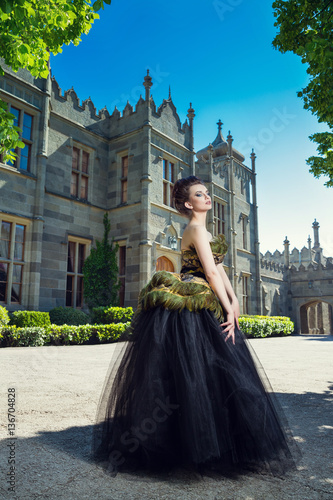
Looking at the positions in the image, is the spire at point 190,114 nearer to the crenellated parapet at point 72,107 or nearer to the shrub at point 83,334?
the crenellated parapet at point 72,107

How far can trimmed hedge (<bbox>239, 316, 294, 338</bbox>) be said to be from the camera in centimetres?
1650

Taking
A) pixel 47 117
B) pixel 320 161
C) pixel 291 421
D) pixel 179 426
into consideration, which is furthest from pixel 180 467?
pixel 47 117

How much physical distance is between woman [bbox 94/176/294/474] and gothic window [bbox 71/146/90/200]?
483 inches

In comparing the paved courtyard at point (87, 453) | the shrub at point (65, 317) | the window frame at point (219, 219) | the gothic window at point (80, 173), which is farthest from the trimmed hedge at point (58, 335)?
the window frame at point (219, 219)

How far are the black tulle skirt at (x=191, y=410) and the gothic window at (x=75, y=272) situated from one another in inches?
440

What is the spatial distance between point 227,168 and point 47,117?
1206cm

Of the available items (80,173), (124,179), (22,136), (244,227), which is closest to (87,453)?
(22,136)

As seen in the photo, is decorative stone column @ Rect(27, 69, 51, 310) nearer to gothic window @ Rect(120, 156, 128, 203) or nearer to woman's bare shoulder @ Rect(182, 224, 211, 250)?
gothic window @ Rect(120, 156, 128, 203)

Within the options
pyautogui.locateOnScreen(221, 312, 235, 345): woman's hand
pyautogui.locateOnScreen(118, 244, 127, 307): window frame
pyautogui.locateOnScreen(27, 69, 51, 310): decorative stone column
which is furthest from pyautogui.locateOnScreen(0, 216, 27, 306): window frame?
pyautogui.locateOnScreen(221, 312, 235, 345): woman's hand

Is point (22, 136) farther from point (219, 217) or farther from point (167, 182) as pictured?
point (219, 217)

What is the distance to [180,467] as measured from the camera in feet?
7.71

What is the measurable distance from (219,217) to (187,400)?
18925 millimetres

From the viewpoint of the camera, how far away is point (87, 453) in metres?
2.59

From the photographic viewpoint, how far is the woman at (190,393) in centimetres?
229
